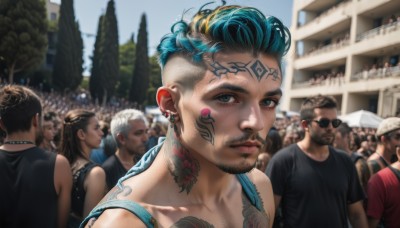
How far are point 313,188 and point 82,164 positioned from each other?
2.41m

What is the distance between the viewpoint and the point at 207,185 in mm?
1988

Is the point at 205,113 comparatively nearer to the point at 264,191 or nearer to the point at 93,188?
the point at 264,191

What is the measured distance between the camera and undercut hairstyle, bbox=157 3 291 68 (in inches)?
66.2

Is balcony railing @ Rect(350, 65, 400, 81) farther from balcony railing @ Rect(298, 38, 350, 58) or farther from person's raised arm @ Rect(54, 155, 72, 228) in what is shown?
person's raised arm @ Rect(54, 155, 72, 228)

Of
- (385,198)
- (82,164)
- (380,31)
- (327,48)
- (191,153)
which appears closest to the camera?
(191,153)

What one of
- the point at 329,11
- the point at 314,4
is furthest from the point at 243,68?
the point at 314,4

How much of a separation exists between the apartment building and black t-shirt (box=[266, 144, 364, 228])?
18.6 meters

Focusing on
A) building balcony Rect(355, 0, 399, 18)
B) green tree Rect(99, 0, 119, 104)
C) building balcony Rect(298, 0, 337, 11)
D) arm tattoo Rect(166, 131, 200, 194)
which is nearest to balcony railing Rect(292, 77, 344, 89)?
building balcony Rect(355, 0, 399, 18)

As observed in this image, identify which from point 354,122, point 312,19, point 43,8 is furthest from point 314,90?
point 43,8

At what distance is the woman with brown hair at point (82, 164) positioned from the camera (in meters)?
3.21

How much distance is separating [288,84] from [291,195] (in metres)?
34.4

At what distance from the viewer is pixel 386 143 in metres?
4.41

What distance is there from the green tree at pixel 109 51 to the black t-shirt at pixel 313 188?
112ft

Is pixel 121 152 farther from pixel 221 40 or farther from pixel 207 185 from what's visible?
pixel 221 40
